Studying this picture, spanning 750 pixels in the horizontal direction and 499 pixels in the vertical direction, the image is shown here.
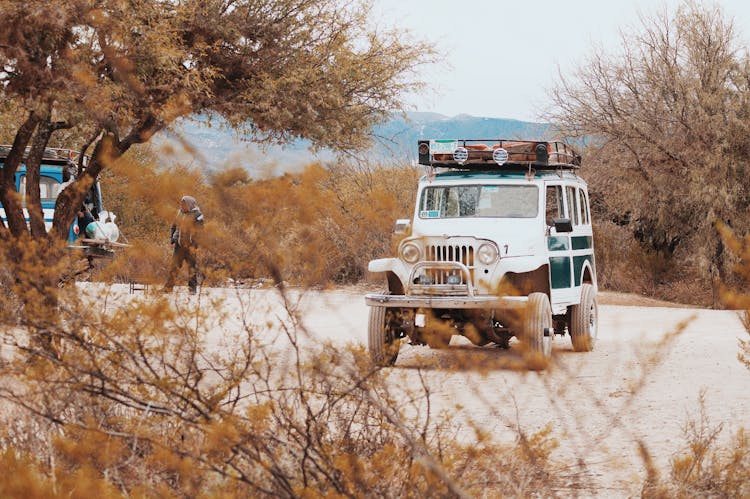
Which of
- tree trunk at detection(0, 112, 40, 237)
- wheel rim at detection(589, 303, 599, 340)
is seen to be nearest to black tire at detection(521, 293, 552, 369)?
wheel rim at detection(589, 303, 599, 340)

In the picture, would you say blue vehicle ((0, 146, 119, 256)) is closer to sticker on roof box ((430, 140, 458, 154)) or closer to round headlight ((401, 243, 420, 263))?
sticker on roof box ((430, 140, 458, 154))

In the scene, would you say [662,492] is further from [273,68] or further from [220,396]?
[273,68]

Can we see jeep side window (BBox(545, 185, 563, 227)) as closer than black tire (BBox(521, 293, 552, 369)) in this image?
No

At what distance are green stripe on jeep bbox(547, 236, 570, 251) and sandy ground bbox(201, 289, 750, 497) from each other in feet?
3.67

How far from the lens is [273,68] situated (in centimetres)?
1308

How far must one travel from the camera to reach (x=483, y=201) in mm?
11305

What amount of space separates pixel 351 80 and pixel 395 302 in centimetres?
471

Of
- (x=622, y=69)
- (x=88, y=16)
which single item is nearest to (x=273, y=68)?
(x=88, y=16)

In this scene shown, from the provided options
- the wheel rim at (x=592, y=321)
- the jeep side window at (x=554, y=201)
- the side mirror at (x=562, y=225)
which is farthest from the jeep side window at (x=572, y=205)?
the wheel rim at (x=592, y=321)

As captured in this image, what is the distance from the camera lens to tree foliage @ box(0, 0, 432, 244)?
9930 millimetres

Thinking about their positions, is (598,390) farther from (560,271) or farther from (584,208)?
(584,208)

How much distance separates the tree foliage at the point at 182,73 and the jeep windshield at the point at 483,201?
241 cm

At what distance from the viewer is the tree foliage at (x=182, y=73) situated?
32.6 ft

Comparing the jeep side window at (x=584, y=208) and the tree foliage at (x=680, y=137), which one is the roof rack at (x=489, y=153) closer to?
the jeep side window at (x=584, y=208)
